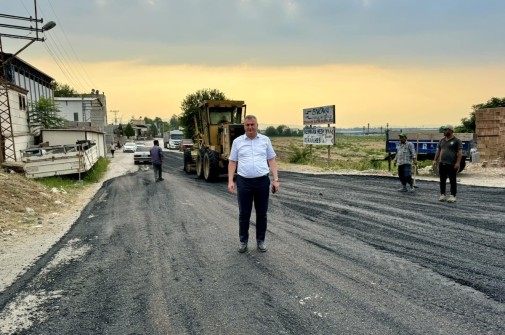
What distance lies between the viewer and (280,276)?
16.1 feet

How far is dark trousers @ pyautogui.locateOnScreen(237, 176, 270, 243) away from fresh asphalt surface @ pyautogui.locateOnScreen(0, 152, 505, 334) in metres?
0.37

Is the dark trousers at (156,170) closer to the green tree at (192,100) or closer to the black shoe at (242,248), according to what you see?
the black shoe at (242,248)

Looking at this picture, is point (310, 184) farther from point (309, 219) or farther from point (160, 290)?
point (160, 290)

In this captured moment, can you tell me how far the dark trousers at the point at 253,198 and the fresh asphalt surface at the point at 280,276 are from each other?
374 mm

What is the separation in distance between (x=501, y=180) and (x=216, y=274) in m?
13.7

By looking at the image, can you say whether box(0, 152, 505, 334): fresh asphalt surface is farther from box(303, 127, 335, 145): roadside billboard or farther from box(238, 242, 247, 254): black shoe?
box(303, 127, 335, 145): roadside billboard

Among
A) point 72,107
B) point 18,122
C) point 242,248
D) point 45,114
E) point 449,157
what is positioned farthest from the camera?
point 72,107

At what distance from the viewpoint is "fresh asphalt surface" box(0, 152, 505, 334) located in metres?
3.78

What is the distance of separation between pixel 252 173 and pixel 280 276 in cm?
157

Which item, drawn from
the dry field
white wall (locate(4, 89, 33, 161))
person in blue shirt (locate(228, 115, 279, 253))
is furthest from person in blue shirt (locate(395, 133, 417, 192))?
A: white wall (locate(4, 89, 33, 161))

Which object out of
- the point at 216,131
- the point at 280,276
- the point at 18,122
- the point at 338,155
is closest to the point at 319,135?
the point at 216,131

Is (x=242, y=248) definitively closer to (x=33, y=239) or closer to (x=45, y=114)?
(x=33, y=239)

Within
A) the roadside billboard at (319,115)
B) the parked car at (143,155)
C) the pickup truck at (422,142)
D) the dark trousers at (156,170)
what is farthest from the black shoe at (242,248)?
the parked car at (143,155)

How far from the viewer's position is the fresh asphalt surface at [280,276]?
3781 mm
